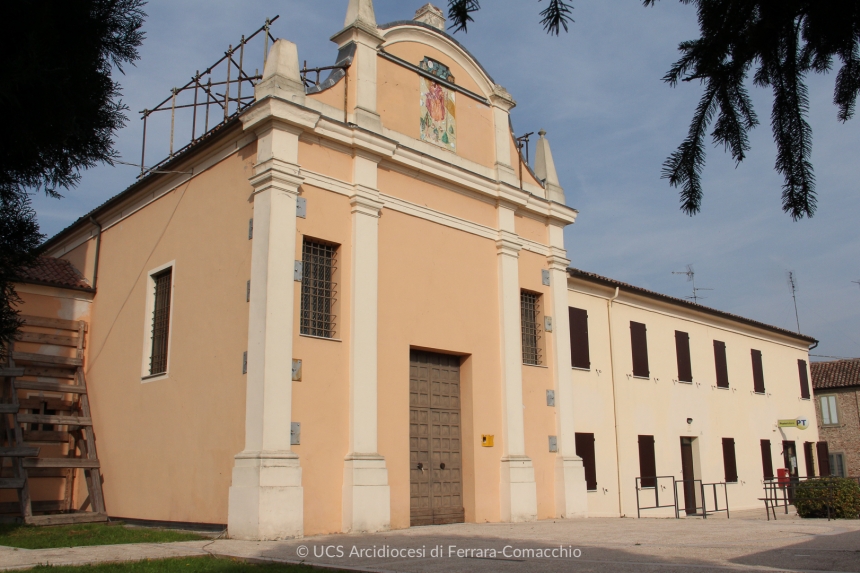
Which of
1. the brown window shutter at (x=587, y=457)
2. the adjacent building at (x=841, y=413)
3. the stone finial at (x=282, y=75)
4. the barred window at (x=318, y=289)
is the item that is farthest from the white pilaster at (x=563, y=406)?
the adjacent building at (x=841, y=413)

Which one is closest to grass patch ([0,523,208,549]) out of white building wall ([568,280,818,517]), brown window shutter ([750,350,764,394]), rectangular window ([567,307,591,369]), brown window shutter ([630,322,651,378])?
white building wall ([568,280,818,517])

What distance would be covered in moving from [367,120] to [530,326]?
17.9 ft

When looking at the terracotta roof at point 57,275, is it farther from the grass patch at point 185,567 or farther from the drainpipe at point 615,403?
the drainpipe at point 615,403

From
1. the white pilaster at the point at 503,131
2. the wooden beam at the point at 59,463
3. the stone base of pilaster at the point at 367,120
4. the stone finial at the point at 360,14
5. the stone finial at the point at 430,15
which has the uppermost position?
the stone finial at the point at 430,15

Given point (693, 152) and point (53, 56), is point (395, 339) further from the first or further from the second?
point (693, 152)

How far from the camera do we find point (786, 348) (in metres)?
27.1

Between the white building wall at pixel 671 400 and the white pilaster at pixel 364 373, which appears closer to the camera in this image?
the white pilaster at pixel 364 373

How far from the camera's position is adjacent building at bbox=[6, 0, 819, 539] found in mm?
11250

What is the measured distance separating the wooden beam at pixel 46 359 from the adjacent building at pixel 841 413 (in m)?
30.7

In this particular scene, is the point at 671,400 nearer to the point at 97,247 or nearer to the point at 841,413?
the point at 97,247

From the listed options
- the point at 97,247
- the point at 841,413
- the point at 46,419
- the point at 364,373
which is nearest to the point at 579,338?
the point at 364,373

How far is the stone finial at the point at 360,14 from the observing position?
13.3 meters

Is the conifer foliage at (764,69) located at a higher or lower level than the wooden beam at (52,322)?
lower

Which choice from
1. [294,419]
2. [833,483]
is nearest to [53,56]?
[294,419]
